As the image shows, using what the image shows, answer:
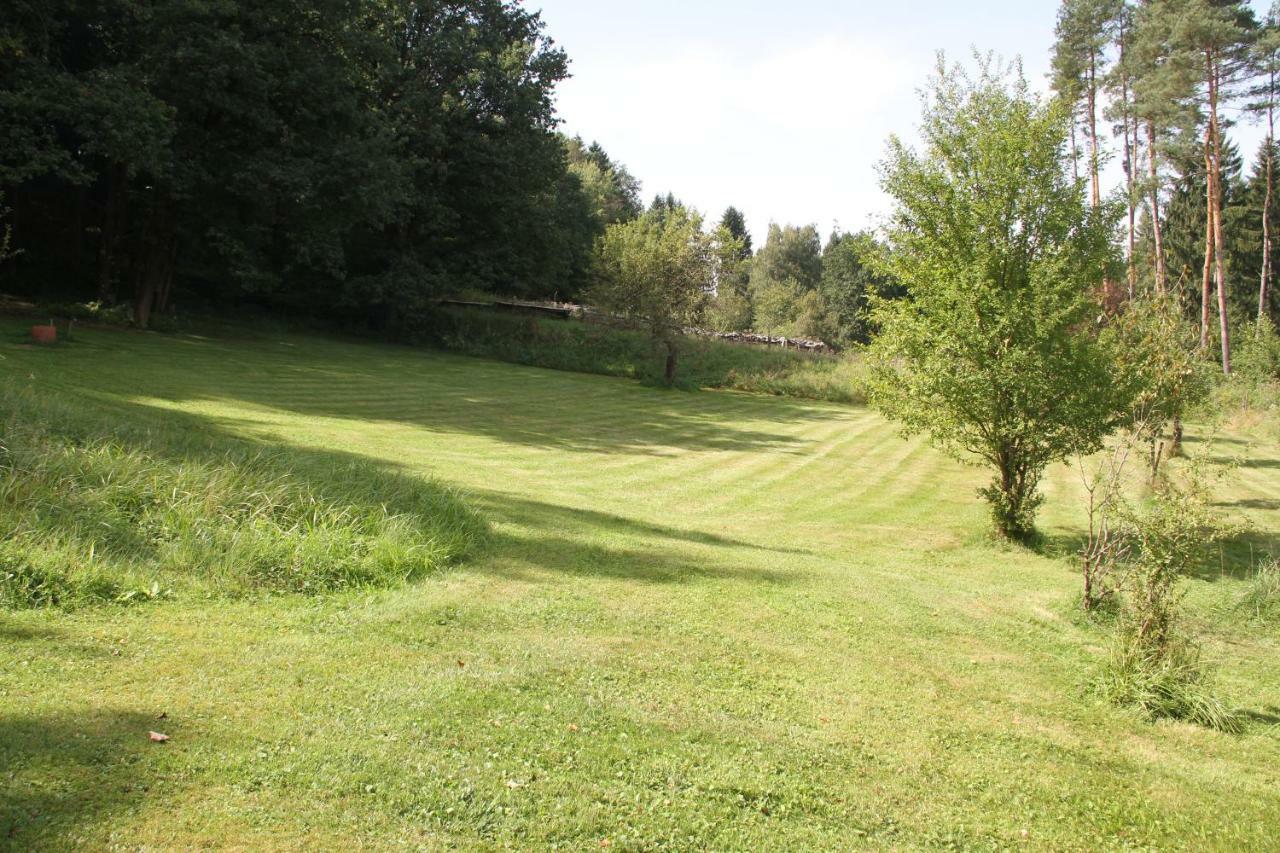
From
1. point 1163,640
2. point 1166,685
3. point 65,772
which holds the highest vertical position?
point 65,772

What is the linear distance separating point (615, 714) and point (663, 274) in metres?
28.2

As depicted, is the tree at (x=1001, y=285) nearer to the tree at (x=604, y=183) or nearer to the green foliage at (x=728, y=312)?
the green foliage at (x=728, y=312)

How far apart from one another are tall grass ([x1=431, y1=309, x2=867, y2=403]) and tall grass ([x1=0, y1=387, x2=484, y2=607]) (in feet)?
82.4

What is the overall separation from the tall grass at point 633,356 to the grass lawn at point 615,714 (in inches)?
942

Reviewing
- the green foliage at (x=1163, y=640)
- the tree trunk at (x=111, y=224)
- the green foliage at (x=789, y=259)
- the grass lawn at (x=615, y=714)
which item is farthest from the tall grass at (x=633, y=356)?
the green foliage at (x=789, y=259)

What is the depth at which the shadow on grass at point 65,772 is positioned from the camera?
9.23 ft

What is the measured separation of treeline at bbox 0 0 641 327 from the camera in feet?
68.7

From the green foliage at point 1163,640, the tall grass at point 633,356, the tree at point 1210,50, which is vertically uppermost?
the tree at point 1210,50

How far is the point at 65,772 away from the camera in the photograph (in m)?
3.12

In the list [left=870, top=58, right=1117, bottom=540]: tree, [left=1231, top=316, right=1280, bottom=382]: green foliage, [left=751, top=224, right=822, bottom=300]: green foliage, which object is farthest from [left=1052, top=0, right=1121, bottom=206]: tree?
[left=751, top=224, right=822, bottom=300]: green foliage

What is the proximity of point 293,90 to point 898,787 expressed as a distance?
2683cm

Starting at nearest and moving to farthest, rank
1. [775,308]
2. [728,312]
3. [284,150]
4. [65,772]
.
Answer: [65,772] < [284,150] < [728,312] < [775,308]

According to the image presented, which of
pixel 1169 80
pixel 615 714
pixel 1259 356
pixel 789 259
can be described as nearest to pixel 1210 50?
pixel 1169 80

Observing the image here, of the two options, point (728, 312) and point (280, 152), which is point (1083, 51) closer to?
point (728, 312)
